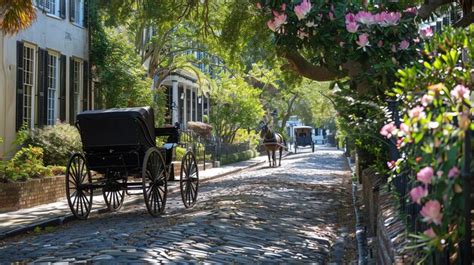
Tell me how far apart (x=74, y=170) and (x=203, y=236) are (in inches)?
164

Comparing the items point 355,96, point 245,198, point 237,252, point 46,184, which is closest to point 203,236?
point 237,252

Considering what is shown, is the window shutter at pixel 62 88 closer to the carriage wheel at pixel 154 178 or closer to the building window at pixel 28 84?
the building window at pixel 28 84

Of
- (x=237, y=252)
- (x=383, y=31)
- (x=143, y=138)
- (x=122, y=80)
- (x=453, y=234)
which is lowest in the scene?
(x=237, y=252)

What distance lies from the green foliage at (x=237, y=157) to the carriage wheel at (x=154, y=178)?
2284 centimetres

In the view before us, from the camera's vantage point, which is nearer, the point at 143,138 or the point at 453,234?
the point at 453,234

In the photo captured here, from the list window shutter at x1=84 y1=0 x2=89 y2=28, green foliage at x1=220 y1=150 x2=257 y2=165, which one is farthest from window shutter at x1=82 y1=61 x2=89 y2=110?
green foliage at x1=220 y1=150 x2=257 y2=165

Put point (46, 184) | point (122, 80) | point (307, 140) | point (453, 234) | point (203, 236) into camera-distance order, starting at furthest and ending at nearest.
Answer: point (307, 140)
point (122, 80)
point (46, 184)
point (203, 236)
point (453, 234)

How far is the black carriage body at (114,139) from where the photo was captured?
39.9 feet

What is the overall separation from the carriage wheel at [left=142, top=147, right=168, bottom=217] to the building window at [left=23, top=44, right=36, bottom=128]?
30.2 ft

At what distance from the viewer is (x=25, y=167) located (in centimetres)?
1534

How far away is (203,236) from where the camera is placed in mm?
9102

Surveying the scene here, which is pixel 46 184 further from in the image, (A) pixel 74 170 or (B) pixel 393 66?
(B) pixel 393 66

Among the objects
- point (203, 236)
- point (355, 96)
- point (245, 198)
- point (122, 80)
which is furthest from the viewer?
point (122, 80)

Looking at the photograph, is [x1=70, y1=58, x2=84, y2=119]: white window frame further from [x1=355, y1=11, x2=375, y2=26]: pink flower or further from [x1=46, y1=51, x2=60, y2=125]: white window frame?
[x1=355, y1=11, x2=375, y2=26]: pink flower
